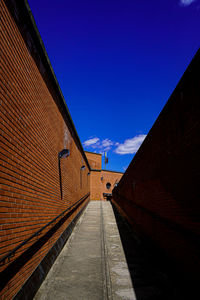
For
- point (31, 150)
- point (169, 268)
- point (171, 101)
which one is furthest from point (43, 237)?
point (171, 101)

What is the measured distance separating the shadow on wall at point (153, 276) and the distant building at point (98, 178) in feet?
66.3

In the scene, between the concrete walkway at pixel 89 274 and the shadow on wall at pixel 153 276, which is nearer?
the shadow on wall at pixel 153 276

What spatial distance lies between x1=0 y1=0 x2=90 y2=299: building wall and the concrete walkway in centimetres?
57

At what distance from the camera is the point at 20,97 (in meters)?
2.95

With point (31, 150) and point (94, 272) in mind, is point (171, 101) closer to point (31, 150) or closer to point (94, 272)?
point (31, 150)

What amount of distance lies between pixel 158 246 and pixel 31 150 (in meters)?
3.91

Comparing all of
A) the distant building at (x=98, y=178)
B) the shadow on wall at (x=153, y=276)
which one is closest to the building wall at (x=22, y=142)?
the shadow on wall at (x=153, y=276)

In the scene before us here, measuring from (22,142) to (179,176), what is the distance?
304 centimetres

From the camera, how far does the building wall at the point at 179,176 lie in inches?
116

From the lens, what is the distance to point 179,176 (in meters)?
3.56

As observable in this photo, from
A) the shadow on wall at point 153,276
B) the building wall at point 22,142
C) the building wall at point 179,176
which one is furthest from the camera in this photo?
the shadow on wall at point 153,276

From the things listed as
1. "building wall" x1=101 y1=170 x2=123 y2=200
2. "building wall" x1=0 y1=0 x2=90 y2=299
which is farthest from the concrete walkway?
"building wall" x1=101 y1=170 x2=123 y2=200

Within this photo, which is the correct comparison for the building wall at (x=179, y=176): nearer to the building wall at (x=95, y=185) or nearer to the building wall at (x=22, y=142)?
the building wall at (x=22, y=142)

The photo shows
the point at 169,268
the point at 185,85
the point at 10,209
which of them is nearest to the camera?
the point at 10,209
